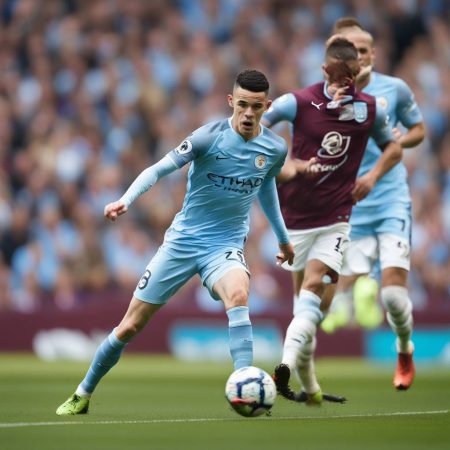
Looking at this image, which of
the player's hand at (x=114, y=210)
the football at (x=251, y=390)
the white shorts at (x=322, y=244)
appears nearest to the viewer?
the player's hand at (x=114, y=210)

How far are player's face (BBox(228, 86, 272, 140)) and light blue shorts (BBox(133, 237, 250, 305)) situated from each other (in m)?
0.81

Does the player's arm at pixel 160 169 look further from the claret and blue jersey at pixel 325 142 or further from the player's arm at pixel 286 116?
the claret and blue jersey at pixel 325 142

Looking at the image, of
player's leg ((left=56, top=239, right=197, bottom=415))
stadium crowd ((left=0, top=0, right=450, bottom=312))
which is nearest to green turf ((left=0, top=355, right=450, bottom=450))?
player's leg ((left=56, top=239, right=197, bottom=415))

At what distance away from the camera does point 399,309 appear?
10.7 meters

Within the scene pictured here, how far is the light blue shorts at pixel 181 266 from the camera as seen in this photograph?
859 centimetres

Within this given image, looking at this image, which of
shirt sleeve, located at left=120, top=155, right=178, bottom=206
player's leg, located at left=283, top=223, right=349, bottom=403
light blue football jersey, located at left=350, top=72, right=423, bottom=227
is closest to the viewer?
shirt sleeve, located at left=120, top=155, right=178, bottom=206

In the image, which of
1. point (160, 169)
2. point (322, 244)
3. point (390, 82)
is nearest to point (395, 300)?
point (322, 244)

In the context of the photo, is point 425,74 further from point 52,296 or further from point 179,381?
point 179,381

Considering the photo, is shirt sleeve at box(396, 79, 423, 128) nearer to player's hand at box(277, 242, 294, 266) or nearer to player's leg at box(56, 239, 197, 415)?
player's hand at box(277, 242, 294, 266)

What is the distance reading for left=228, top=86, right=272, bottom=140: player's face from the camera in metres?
8.47

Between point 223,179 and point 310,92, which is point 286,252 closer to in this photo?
point 223,179

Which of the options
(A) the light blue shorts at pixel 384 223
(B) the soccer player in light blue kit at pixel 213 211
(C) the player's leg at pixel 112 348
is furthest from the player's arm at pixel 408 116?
(C) the player's leg at pixel 112 348

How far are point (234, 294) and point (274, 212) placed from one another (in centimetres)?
88

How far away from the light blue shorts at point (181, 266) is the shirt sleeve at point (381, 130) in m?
1.93
